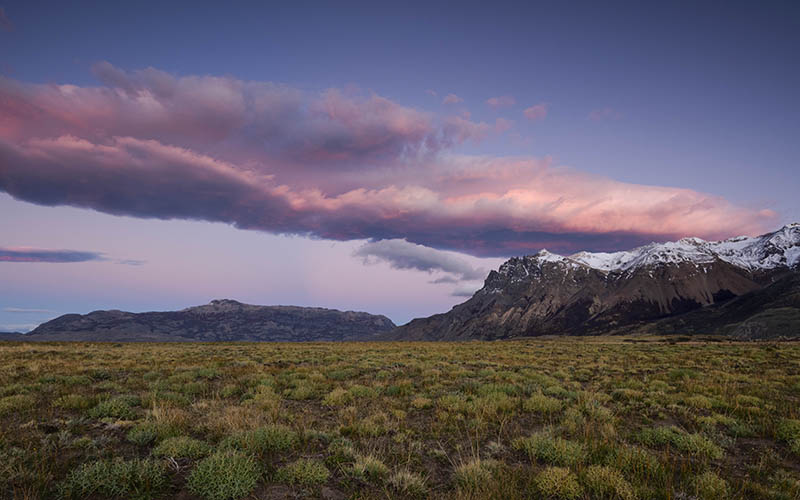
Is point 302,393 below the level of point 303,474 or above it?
below

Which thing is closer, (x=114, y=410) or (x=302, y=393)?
(x=114, y=410)

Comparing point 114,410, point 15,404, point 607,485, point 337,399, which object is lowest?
point 337,399

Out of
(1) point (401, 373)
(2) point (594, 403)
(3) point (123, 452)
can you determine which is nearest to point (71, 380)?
(3) point (123, 452)

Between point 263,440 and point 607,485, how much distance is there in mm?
6599

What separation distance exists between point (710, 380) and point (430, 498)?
1750 cm

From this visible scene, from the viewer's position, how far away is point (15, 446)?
23.4 ft

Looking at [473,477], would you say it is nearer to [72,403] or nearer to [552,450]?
[552,450]

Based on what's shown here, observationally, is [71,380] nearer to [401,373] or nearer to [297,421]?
[297,421]

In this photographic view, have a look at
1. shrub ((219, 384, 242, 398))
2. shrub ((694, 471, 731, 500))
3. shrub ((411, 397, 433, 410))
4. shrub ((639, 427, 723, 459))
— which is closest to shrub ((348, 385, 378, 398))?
shrub ((411, 397, 433, 410))

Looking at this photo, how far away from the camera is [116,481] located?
5812 mm

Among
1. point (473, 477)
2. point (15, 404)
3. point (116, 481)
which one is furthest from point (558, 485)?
point (15, 404)

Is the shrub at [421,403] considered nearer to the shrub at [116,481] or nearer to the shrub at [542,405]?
the shrub at [542,405]

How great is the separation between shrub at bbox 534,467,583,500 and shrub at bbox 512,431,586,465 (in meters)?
1.02

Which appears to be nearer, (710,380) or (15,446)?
(15,446)
